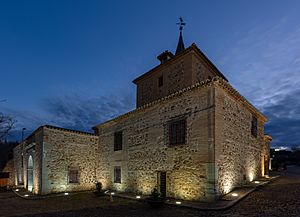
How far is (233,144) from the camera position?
1248 centimetres

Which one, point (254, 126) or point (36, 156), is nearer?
point (254, 126)

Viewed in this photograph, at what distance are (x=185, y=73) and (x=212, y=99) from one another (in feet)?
16.1

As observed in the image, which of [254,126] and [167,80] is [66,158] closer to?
[167,80]

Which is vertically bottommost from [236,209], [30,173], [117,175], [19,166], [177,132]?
[19,166]

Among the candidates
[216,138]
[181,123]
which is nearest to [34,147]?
[181,123]

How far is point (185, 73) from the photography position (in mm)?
15500

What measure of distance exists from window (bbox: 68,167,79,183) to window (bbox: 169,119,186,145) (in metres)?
8.98

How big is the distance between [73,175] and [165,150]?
867cm

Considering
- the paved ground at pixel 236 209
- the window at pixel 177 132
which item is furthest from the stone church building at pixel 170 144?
A: the paved ground at pixel 236 209

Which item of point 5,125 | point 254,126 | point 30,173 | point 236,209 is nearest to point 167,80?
point 254,126

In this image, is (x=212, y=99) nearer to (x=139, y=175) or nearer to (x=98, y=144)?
(x=139, y=175)

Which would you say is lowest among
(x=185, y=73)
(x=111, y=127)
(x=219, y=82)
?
(x=111, y=127)

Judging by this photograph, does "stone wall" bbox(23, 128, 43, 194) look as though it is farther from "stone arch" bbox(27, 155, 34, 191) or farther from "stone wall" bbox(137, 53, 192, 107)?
→ "stone wall" bbox(137, 53, 192, 107)

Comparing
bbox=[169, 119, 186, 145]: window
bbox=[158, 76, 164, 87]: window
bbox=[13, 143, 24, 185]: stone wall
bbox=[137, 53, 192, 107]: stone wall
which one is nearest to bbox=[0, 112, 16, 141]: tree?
bbox=[13, 143, 24, 185]: stone wall
